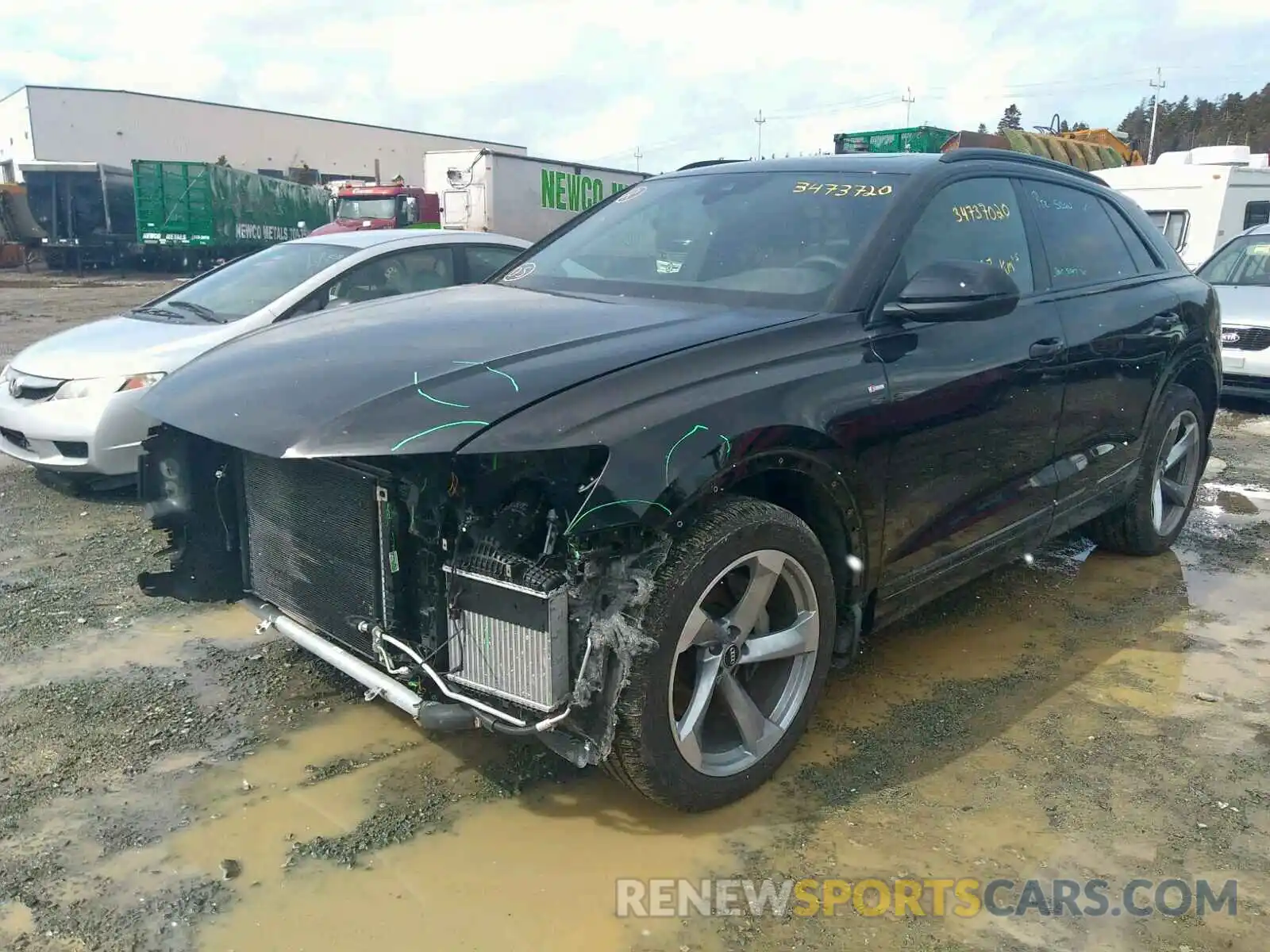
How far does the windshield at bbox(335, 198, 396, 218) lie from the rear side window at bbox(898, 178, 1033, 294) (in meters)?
21.1

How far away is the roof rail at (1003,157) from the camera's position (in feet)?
12.3

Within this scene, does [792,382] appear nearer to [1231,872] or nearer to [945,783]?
[945,783]

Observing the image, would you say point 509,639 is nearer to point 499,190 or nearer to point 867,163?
point 867,163

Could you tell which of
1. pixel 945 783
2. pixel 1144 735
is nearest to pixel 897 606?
pixel 945 783

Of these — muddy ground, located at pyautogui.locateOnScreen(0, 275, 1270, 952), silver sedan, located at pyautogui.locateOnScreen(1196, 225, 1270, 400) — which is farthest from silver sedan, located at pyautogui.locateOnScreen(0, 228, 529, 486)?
silver sedan, located at pyautogui.locateOnScreen(1196, 225, 1270, 400)

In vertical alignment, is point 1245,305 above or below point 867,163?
below

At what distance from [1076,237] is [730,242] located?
1.70m

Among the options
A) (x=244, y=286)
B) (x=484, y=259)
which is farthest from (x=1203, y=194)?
(x=244, y=286)

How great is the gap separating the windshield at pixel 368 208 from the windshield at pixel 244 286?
1724cm

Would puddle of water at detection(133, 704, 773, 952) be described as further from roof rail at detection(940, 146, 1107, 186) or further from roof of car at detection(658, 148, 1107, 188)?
roof rail at detection(940, 146, 1107, 186)

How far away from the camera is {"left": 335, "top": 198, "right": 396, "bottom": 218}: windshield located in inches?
919

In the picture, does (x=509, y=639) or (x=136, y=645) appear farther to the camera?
(x=136, y=645)

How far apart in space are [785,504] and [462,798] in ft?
4.20

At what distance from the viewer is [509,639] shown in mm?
2477
